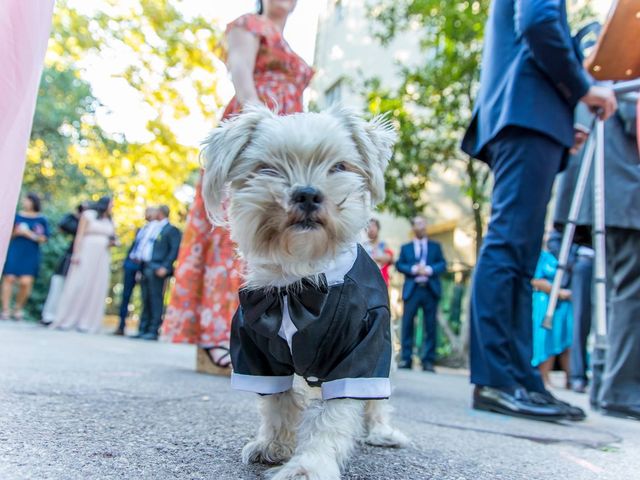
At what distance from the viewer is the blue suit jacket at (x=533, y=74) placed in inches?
143

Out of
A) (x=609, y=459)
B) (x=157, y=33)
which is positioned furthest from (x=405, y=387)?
(x=157, y=33)

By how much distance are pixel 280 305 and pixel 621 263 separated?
2989 mm

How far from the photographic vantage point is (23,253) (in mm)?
11945

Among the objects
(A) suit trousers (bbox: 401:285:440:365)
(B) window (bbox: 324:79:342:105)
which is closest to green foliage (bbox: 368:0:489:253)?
(A) suit trousers (bbox: 401:285:440:365)

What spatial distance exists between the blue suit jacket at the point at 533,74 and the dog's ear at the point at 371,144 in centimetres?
160

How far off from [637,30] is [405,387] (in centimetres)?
356

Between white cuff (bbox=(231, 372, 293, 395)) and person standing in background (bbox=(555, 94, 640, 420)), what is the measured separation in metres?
2.76

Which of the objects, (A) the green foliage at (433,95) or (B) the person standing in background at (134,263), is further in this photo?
(B) the person standing in background at (134,263)

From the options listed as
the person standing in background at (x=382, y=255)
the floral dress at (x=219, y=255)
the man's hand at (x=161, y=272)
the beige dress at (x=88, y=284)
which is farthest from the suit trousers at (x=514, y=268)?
the beige dress at (x=88, y=284)

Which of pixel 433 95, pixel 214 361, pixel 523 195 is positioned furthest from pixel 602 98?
pixel 433 95

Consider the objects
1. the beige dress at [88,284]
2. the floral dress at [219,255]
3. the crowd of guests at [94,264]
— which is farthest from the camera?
the beige dress at [88,284]

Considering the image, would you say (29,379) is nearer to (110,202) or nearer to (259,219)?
(259,219)

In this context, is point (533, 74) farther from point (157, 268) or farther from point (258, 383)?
point (157, 268)

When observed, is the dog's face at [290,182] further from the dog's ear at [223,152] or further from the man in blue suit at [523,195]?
the man in blue suit at [523,195]
